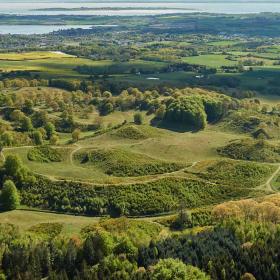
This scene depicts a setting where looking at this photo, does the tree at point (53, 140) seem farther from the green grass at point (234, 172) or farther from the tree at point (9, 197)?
the green grass at point (234, 172)

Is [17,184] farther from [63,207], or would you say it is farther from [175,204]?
[175,204]

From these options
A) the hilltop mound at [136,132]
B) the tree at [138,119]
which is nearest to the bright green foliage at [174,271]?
the hilltop mound at [136,132]

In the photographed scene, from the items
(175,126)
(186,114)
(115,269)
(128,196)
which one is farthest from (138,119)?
(115,269)

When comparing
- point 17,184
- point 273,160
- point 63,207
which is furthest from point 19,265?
point 273,160

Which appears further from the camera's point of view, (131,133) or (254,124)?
(254,124)

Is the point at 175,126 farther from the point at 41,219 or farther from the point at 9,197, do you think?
the point at 41,219

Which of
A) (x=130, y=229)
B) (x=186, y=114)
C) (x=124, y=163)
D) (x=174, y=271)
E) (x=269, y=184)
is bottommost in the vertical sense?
(x=269, y=184)

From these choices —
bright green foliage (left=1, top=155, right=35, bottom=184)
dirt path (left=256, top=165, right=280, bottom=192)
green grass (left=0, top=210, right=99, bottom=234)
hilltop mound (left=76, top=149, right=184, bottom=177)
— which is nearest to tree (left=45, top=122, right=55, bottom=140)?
hilltop mound (left=76, top=149, right=184, bottom=177)
